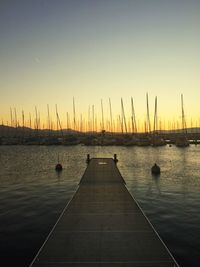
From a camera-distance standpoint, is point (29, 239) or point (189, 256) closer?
point (189, 256)

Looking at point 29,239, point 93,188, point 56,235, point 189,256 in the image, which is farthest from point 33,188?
point 189,256

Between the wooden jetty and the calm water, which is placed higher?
the wooden jetty

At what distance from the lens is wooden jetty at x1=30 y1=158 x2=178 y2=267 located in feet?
32.1

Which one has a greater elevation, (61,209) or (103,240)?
(103,240)

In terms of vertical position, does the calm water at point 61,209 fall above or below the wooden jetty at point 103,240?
below

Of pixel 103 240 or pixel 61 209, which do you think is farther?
pixel 61 209

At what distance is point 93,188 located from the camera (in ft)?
80.5

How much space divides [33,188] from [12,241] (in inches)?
639

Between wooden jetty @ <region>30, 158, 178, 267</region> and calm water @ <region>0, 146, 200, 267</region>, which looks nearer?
wooden jetty @ <region>30, 158, 178, 267</region>

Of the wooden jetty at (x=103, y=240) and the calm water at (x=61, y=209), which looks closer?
the wooden jetty at (x=103, y=240)

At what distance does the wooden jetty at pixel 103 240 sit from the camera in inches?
385

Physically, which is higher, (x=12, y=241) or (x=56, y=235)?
(x=56, y=235)

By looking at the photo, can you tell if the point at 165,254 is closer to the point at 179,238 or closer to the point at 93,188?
the point at 179,238

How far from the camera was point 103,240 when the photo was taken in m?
11.7
